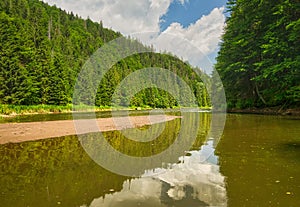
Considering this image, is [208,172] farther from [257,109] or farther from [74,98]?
[74,98]

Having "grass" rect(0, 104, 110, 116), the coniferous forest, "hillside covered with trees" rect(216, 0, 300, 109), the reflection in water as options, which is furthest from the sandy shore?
the coniferous forest

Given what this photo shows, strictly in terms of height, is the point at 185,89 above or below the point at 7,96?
above

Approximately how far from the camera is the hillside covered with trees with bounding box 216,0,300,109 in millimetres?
20406

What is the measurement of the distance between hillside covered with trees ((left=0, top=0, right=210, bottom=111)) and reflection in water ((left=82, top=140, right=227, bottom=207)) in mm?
33850

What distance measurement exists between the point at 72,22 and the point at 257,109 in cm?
11355

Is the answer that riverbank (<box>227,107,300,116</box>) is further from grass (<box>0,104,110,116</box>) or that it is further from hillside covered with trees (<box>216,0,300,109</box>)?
grass (<box>0,104,110,116</box>)

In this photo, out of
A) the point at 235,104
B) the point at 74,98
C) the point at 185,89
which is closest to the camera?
the point at 235,104

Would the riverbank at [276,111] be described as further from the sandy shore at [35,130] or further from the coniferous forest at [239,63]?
the sandy shore at [35,130]

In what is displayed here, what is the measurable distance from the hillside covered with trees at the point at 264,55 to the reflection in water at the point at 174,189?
17775 mm

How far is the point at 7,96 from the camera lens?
3259 centimetres

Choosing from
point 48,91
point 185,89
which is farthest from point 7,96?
point 185,89

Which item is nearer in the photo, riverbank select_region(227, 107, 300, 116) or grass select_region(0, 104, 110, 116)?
riverbank select_region(227, 107, 300, 116)

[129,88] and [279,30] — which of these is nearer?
[279,30]

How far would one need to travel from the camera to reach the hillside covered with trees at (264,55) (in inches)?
803
